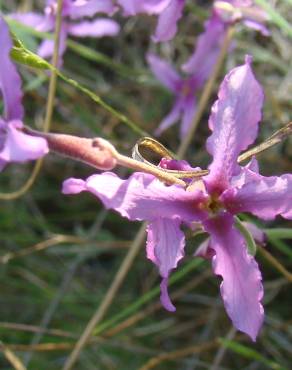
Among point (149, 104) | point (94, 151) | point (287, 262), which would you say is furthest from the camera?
point (149, 104)

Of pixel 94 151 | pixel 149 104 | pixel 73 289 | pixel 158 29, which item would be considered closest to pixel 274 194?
pixel 94 151

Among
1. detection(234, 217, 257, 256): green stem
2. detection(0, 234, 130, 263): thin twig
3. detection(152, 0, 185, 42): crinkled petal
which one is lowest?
detection(0, 234, 130, 263): thin twig

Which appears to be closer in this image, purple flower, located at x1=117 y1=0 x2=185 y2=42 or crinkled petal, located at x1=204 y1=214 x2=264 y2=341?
crinkled petal, located at x1=204 y1=214 x2=264 y2=341

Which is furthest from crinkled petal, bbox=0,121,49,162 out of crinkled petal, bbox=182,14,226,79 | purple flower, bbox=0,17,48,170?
crinkled petal, bbox=182,14,226,79

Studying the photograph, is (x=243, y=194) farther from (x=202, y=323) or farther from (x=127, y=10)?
(x=202, y=323)

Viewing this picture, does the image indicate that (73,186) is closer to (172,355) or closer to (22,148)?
(22,148)

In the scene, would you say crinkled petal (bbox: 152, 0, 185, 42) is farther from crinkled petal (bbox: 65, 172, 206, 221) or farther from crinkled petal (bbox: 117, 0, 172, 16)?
crinkled petal (bbox: 65, 172, 206, 221)

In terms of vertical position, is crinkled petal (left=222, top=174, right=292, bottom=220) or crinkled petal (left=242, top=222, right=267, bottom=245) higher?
crinkled petal (left=222, top=174, right=292, bottom=220)

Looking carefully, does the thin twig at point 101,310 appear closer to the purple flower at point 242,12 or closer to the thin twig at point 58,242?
the thin twig at point 58,242
